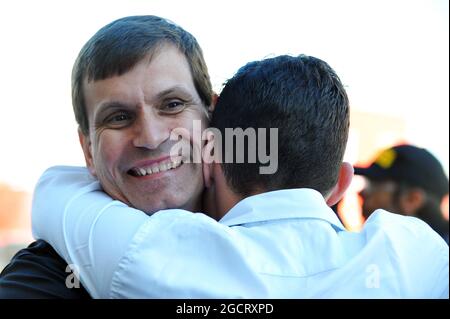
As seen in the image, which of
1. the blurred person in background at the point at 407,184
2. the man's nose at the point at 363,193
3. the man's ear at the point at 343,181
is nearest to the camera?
the man's ear at the point at 343,181

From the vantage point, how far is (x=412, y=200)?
3777mm

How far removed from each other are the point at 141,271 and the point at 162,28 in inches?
34.4

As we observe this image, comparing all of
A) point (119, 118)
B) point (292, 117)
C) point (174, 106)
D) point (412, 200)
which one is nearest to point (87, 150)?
point (119, 118)

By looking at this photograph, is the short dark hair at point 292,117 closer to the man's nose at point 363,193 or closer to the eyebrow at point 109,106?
the eyebrow at point 109,106

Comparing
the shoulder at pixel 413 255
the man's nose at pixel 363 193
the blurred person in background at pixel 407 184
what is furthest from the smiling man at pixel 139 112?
the man's nose at pixel 363 193

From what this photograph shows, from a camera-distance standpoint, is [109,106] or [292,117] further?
[109,106]

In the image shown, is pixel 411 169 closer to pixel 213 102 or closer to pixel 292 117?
pixel 213 102

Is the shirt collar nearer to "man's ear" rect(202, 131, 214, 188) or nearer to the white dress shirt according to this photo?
the white dress shirt

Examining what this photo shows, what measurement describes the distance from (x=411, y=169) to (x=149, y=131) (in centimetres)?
255

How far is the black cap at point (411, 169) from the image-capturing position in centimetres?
378

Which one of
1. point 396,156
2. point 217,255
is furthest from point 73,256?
point 396,156

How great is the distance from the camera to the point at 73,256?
146 centimetres

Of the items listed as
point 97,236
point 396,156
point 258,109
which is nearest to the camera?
point 97,236
